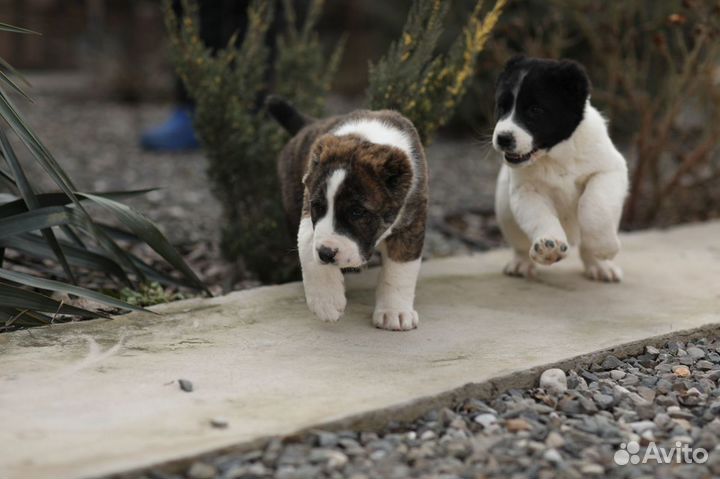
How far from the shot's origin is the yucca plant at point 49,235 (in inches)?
158

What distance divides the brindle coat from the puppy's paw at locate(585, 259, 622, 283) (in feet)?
4.59

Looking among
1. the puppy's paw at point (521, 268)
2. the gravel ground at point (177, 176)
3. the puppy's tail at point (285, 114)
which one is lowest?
the gravel ground at point (177, 176)

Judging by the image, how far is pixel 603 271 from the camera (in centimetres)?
512

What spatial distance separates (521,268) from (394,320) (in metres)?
1.30

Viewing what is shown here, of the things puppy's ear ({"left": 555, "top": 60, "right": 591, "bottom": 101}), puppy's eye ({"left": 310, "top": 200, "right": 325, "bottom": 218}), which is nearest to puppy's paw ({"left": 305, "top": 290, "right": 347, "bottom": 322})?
puppy's eye ({"left": 310, "top": 200, "right": 325, "bottom": 218})

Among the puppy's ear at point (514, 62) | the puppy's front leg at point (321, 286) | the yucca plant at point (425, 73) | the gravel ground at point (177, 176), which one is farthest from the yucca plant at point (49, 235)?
the puppy's ear at point (514, 62)

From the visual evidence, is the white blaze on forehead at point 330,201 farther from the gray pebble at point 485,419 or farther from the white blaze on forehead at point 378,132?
the gray pebble at point 485,419

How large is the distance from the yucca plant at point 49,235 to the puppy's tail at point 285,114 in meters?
0.83

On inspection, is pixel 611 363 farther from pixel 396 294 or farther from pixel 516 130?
pixel 516 130

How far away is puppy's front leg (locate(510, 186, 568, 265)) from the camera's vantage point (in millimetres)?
4391

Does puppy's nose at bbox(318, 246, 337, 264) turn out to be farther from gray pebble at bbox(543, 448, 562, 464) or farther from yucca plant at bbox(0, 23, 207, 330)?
gray pebble at bbox(543, 448, 562, 464)

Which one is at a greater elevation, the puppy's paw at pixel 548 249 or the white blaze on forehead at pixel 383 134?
the white blaze on forehead at pixel 383 134

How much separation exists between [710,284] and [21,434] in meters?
3.64

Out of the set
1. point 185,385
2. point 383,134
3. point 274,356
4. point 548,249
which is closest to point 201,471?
point 185,385
